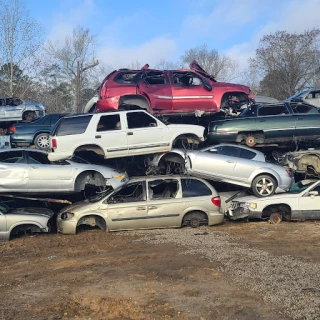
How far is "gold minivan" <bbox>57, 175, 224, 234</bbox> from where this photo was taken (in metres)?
10.3

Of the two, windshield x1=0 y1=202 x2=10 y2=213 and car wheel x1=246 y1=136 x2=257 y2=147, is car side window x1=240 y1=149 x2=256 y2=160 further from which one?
windshield x1=0 y1=202 x2=10 y2=213

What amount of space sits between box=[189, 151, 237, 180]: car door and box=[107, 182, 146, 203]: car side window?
1513 millimetres

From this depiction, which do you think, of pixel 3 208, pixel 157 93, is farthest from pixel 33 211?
pixel 157 93

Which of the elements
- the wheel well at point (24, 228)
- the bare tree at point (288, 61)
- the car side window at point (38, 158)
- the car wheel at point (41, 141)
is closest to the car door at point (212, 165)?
the car side window at point (38, 158)

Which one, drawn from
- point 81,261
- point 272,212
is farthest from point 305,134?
point 81,261

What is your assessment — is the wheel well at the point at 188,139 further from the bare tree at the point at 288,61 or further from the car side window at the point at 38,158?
the bare tree at the point at 288,61

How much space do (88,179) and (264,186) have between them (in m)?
4.64

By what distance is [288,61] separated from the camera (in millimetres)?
42812

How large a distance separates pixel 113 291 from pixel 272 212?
241 inches

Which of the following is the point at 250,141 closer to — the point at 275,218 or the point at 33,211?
the point at 275,218

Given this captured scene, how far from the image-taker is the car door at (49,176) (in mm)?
10680

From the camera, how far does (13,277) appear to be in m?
7.14

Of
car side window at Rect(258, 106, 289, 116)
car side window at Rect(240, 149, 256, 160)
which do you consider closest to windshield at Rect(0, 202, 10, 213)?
car side window at Rect(240, 149, 256, 160)

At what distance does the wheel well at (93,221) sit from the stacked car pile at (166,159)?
0.08 ft
